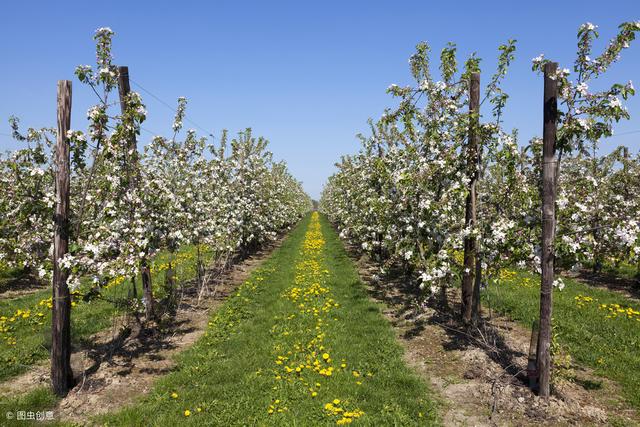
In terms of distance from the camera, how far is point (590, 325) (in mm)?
11555

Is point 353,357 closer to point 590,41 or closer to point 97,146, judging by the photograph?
point 97,146

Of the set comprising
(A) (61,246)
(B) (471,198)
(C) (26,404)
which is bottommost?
(C) (26,404)

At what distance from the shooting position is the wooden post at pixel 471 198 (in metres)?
9.84

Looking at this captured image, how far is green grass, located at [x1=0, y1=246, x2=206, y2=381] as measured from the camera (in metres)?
9.10

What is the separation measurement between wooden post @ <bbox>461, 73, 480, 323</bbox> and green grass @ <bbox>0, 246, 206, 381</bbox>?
829 centimetres

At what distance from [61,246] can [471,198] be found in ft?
30.4

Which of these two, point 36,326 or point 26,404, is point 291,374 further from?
point 36,326

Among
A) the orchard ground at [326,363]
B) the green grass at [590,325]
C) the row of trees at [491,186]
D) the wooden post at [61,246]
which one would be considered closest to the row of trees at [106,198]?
the wooden post at [61,246]

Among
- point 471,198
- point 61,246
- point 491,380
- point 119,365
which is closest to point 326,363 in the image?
point 491,380

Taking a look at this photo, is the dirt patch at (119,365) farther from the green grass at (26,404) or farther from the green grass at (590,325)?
the green grass at (590,325)

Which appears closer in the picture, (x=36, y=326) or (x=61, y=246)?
(x=61, y=246)

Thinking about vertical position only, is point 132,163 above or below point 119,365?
above

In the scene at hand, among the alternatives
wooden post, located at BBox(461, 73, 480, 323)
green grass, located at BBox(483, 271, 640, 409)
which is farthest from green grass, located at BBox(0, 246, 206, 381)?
green grass, located at BBox(483, 271, 640, 409)

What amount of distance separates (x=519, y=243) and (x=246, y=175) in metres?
16.6
